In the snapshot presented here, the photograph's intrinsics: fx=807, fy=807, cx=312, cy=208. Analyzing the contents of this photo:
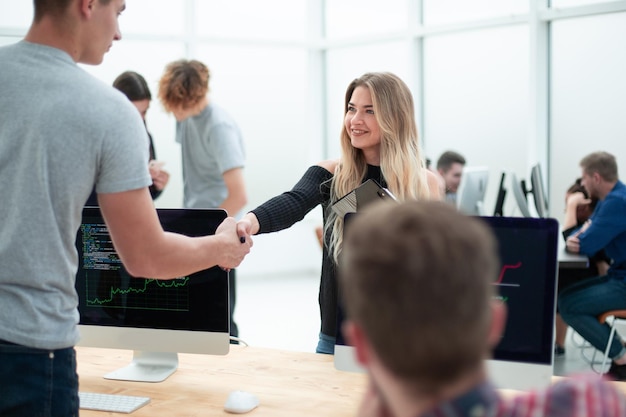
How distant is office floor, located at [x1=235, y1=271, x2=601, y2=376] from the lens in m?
5.41

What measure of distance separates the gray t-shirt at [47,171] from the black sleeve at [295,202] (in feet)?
3.64

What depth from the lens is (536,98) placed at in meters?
6.72

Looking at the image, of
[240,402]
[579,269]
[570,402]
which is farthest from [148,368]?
[579,269]

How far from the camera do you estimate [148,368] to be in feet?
7.72

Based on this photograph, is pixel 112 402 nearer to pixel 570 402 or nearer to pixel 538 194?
pixel 570 402

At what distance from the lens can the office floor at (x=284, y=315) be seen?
17.7 feet

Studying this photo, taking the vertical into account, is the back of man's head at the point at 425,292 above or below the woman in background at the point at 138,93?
below

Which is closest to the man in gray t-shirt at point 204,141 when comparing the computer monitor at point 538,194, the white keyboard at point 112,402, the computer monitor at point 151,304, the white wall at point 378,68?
the computer monitor at point 151,304

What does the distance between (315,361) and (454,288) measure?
163 cm

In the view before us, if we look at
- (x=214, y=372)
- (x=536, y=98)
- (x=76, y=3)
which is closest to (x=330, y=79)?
(x=536, y=98)

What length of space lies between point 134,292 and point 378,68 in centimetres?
615

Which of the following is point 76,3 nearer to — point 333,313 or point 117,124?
point 117,124

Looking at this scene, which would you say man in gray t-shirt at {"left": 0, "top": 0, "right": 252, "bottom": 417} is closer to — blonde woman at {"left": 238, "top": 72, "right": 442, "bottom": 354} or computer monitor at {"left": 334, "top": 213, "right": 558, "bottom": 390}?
computer monitor at {"left": 334, "top": 213, "right": 558, "bottom": 390}

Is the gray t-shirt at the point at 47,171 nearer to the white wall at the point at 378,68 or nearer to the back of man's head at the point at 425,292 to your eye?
the back of man's head at the point at 425,292
